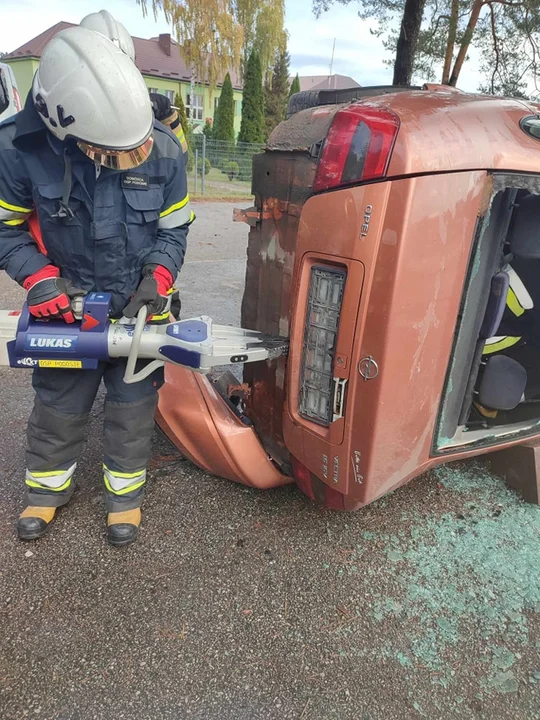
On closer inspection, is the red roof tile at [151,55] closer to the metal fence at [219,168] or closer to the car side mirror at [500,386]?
the metal fence at [219,168]

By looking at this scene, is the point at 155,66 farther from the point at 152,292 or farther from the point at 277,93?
the point at 152,292

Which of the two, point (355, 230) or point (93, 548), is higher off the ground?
point (355, 230)

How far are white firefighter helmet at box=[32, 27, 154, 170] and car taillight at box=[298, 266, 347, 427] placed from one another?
0.77 m

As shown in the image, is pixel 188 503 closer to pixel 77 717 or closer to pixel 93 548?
pixel 93 548

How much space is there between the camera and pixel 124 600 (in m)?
1.91

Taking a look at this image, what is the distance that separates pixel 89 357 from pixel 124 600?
0.85 metres

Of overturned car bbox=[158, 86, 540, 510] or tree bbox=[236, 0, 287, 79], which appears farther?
tree bbox=[236, 0, 287, 79]

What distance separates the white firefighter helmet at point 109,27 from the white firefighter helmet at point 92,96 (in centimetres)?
38

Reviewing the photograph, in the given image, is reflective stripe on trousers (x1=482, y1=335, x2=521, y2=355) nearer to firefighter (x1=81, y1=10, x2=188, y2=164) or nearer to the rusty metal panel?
the rusty metal panel

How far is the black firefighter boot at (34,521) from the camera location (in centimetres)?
216

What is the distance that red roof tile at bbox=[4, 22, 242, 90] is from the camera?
33.1 m

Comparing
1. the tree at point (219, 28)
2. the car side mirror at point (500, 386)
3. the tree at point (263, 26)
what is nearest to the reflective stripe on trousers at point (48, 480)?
the car side mirror at point (500, 386)

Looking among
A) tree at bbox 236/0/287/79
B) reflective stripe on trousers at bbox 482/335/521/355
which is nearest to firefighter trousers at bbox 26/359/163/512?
reflective stripe on trousers at bbox 482/335/521/355

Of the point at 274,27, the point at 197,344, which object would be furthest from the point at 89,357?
the point at 274,27
